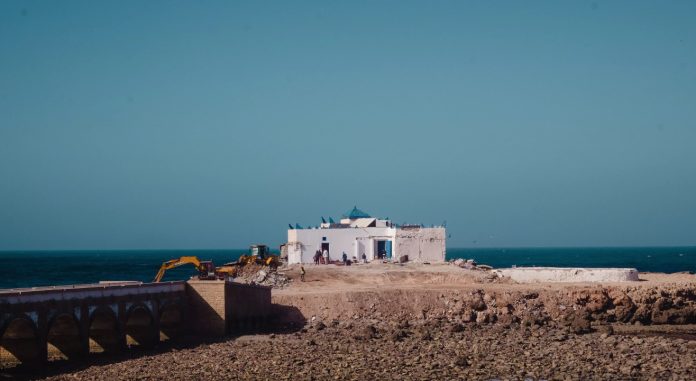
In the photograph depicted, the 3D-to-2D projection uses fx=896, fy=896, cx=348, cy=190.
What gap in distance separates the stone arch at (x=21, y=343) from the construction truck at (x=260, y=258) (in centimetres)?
2616

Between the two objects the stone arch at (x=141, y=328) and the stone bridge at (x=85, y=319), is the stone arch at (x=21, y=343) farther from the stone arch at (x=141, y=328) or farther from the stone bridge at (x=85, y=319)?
the stone arch at (x=141, y=328)

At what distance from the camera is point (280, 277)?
188 feet

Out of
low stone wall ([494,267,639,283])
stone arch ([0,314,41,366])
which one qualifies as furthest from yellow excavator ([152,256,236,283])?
low stone wall ([494,267,639,283])

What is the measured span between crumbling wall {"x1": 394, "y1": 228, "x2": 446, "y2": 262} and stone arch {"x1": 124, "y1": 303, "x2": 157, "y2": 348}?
28.0 metres

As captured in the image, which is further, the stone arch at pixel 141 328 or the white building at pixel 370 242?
the white building at pixel 370 242

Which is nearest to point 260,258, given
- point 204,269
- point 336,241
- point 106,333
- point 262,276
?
point 262,276

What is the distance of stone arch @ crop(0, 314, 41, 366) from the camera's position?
115 ft

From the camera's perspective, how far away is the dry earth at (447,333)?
3484 centimetres

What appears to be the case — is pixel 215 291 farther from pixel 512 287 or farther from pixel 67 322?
pixel 512 287

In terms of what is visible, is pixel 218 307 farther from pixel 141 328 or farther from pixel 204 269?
pixel 204 269

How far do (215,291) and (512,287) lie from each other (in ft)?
64.6

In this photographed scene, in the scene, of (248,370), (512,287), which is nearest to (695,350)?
(512,287)

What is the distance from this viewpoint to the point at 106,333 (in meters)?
40.4

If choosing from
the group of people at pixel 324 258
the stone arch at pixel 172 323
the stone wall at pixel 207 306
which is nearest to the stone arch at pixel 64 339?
the stone arch at pixel 172 323
